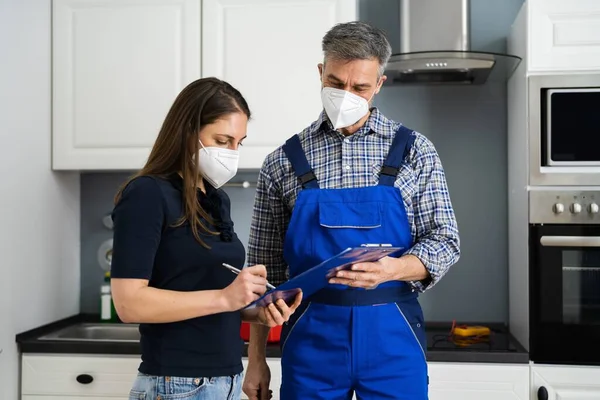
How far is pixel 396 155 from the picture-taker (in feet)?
5.51

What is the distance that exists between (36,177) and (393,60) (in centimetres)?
135

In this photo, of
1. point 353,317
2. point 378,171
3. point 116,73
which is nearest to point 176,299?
point 353,317

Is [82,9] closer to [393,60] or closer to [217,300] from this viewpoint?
Answer: [393,60]

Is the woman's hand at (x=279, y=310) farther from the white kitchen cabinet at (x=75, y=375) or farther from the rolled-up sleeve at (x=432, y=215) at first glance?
the white kitchen cabinet at (x=75, y=375)

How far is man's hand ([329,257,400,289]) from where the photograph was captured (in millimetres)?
1442

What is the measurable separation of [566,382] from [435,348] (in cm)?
43

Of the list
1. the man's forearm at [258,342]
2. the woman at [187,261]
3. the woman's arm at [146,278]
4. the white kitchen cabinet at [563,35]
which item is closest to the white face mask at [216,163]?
the woman at [187,261]

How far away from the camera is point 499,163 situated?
2.90 meters

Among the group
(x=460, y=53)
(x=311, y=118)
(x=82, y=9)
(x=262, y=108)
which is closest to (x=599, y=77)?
(x=460, y=53)

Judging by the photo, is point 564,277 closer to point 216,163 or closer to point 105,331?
point 216,163

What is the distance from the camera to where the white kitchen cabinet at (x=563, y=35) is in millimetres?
2412

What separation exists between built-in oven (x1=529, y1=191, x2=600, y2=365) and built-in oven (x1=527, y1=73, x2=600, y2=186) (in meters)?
0.07

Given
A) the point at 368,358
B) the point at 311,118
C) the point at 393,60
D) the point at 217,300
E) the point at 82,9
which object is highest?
the point at 82,9

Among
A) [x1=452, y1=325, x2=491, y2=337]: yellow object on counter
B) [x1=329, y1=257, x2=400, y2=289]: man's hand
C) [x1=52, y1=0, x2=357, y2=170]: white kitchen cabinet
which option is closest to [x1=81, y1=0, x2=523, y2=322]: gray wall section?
Result: [x1=452, y1=325, x2=491, y2=337]: yellow object on counter
